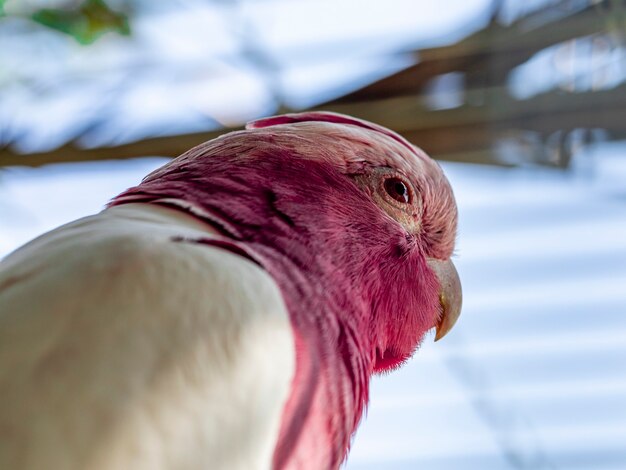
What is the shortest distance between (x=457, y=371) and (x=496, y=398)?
0.18m

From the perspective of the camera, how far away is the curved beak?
1380mm

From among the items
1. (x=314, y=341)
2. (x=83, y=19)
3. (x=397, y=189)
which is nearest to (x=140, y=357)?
(x=314, y=341)

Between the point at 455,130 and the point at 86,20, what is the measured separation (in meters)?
1.06

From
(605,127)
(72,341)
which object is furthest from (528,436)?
(72,341)

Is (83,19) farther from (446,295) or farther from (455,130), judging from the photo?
(446,295)

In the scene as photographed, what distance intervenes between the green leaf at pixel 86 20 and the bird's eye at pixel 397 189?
1365mm

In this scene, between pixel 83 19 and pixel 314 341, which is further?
pixel 83 19

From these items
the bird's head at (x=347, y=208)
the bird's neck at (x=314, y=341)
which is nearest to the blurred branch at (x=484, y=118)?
the bird's head at (x=347, y=208)

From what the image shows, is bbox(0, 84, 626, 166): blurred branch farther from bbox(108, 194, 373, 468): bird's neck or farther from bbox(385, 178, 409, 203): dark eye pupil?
bbox(108, 194, 373, 468): bird's neck

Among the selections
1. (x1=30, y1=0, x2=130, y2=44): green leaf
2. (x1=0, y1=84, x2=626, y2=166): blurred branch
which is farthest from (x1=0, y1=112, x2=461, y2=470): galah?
(x1=30, y1=0, x2=130, y2=44): green leaf

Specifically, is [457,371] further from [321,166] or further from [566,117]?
[321,166]

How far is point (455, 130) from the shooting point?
2.49 m

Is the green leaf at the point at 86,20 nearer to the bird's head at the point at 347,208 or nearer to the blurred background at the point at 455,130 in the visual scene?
the blurred background at the point at 455,130

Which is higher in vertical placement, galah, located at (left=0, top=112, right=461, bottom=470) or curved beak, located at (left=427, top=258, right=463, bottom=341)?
galah, located at (left=0, top=112, right=461, bottom=470)
